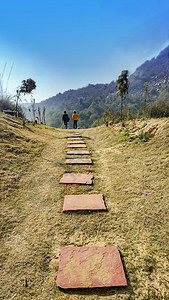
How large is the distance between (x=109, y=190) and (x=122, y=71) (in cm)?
817

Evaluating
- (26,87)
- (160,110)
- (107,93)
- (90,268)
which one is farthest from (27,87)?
(107,93)

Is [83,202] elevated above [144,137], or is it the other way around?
[144,137]

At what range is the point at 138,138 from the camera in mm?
4117

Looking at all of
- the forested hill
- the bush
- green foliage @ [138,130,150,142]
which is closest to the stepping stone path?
green foliage @ [138,130,150,142]

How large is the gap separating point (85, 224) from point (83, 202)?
0.37 metres

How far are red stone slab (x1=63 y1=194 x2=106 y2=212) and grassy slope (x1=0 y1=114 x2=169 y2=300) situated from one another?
9cm

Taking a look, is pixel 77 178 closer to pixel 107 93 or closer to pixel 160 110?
pixel 160 110

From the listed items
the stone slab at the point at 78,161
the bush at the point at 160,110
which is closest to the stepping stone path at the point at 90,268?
the stone slab at the point at 78,161

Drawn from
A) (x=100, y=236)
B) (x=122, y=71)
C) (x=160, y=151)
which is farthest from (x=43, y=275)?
(x=122, y=71)

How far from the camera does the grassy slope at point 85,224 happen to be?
42.7 inches

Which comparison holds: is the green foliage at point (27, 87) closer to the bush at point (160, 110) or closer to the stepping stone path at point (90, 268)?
the bush at point (160, 110)

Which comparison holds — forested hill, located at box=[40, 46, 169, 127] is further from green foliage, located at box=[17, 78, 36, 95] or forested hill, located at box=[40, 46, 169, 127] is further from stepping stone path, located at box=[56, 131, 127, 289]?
stepping stone path, located at box=[56, 131, 127, 289]

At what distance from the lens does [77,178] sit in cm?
267

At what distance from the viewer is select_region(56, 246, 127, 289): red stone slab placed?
42.1 inches
